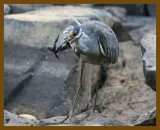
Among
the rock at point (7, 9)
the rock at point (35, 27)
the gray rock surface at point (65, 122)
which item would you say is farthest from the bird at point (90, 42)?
the rock at point (7, 9)

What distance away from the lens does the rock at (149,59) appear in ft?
15.8

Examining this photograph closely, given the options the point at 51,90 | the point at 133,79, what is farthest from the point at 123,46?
the point at 51,90

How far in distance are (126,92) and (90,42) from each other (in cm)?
209

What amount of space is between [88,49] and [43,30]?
6.67 ft

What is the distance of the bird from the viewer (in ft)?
16.2

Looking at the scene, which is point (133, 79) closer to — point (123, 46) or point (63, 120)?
point (123, 46)

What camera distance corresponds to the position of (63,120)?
5.20 metres

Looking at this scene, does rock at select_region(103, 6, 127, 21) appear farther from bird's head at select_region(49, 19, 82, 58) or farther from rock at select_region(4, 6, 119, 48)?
bird's head at select_region(49, 19, 82, 58)

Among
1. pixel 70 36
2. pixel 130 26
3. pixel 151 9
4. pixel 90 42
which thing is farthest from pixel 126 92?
pixel 151 9

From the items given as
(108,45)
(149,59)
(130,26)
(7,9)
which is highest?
(7,9)

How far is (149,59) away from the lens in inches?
203

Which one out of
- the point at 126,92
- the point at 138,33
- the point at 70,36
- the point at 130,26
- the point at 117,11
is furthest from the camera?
the point at 117,11

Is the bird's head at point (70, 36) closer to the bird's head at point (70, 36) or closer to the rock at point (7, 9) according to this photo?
the bird's head at point (70, 36)

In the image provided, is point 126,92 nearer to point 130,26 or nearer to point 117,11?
point 130,26
